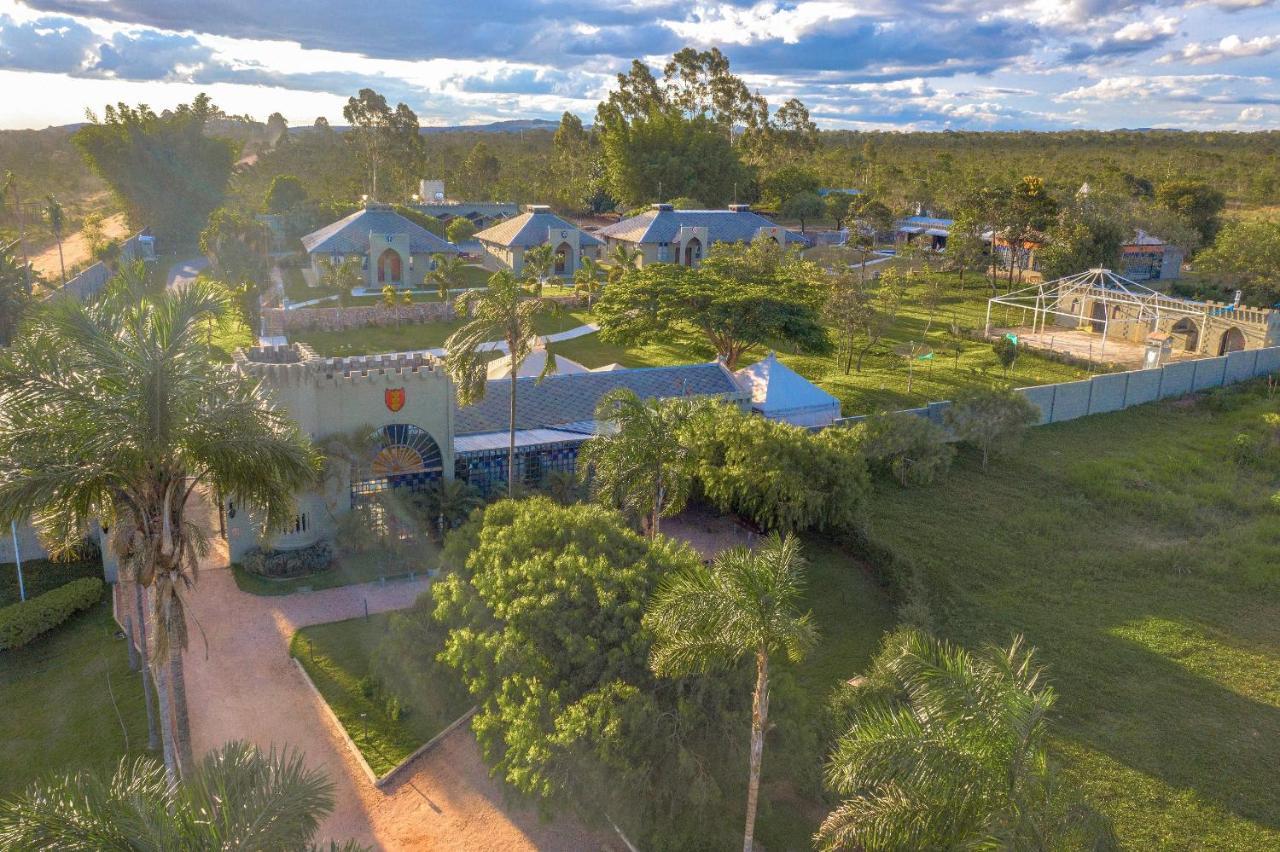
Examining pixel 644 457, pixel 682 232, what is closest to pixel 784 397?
pixel 644 457

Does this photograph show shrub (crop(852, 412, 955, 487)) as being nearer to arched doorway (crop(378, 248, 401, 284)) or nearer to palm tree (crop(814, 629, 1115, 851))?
palm tree (crop(814, 629, 1115, 851))

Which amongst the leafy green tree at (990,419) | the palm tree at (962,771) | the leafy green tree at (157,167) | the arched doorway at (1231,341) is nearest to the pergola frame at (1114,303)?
the arched doorway at (1231,341)

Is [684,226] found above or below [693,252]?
above

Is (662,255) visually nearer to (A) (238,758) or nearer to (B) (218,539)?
(B) (218,539)

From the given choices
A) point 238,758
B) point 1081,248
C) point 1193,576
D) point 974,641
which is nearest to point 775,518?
point 974,641

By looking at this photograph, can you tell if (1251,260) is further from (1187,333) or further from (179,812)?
(179,812)

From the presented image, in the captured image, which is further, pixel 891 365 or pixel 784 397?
pixel 891 365

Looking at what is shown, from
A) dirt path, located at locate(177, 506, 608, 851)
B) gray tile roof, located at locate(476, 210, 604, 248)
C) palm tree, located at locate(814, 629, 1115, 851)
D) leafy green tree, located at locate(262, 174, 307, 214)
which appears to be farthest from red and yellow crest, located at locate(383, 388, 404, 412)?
leafy green tree, located at locate(262, 174, 307, 214)

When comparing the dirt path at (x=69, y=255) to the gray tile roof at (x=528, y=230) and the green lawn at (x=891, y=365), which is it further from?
the green lawn at (x=891, y=365)
